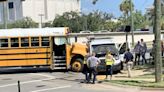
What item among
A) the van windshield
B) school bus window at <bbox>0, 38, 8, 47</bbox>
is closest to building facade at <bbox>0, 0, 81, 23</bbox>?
school bus window at <bbox>0, 38, 8, 47</bbox>

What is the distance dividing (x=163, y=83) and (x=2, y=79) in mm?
9997

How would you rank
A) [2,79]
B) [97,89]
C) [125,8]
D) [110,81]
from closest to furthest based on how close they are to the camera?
1. [97,89]
2. [110,81]
3. [2,79]
4. [125,8]

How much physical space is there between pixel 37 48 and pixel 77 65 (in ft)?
9.04

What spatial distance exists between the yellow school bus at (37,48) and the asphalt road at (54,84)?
128cm

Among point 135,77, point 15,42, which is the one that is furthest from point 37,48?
point 135,77

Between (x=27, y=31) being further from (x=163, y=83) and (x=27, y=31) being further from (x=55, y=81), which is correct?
(x=163, y=83)

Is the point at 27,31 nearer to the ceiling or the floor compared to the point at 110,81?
nearer to the ceiling

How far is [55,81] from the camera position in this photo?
25.2m

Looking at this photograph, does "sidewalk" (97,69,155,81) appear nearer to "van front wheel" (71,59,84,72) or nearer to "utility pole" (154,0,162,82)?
"utility pole" (154,0,162,82)

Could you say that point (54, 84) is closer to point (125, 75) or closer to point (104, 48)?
point (125, 75)

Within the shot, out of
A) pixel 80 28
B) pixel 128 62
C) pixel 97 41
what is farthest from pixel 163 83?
pixel 80 28

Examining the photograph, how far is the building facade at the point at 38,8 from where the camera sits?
168125mm

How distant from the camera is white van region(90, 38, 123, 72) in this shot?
2777 cm

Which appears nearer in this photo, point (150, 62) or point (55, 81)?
point (55, 81)
